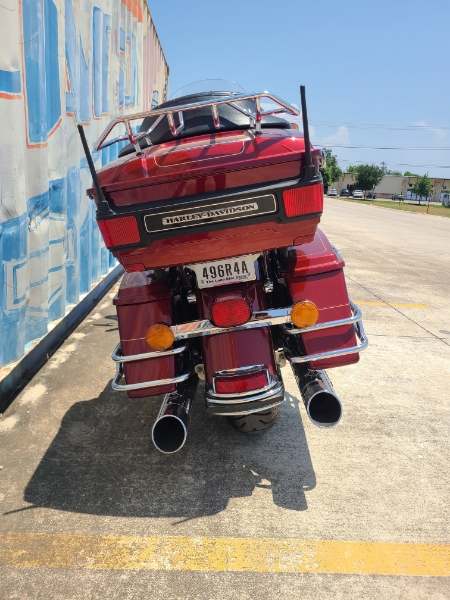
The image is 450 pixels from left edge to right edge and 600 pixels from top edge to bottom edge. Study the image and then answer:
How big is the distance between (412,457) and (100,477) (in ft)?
6.09

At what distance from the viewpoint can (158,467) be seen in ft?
9.18

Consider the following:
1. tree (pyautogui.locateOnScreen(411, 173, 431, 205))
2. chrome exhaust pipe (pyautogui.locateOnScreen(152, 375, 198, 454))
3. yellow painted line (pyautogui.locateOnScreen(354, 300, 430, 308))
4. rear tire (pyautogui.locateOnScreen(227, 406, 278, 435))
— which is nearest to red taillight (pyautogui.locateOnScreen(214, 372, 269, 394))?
chrome exhaust pipe (pyautogui.locateOnScreen(152, 375, 198, 454))

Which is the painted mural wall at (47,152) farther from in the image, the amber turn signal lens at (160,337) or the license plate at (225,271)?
the license plate at (225,271)

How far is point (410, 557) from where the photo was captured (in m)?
2.16

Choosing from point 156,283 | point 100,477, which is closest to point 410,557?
point 100,477

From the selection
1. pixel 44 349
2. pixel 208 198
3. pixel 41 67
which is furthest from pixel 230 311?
pixel 41 67

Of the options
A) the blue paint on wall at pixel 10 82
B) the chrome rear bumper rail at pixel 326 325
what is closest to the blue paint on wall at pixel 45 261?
the blue paint on wall at pixel 10 82

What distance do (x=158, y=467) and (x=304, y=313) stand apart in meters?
1.26

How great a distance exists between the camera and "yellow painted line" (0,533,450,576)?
6.87 ft

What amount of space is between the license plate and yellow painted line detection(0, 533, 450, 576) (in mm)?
1251

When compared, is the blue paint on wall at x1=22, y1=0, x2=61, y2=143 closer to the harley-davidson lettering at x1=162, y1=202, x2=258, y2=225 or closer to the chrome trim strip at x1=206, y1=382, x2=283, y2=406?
the harley-davidson lettering at x1=162, y1=202, x2=258, y2=225

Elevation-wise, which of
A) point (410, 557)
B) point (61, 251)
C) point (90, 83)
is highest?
point (90, 83)

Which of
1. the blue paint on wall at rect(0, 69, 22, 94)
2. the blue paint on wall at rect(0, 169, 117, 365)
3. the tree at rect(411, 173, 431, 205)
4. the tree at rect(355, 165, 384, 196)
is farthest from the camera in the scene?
the tree at rect(355, 165, 384, 196)

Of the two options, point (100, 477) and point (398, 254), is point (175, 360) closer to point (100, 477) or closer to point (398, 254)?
point (100, 477)
